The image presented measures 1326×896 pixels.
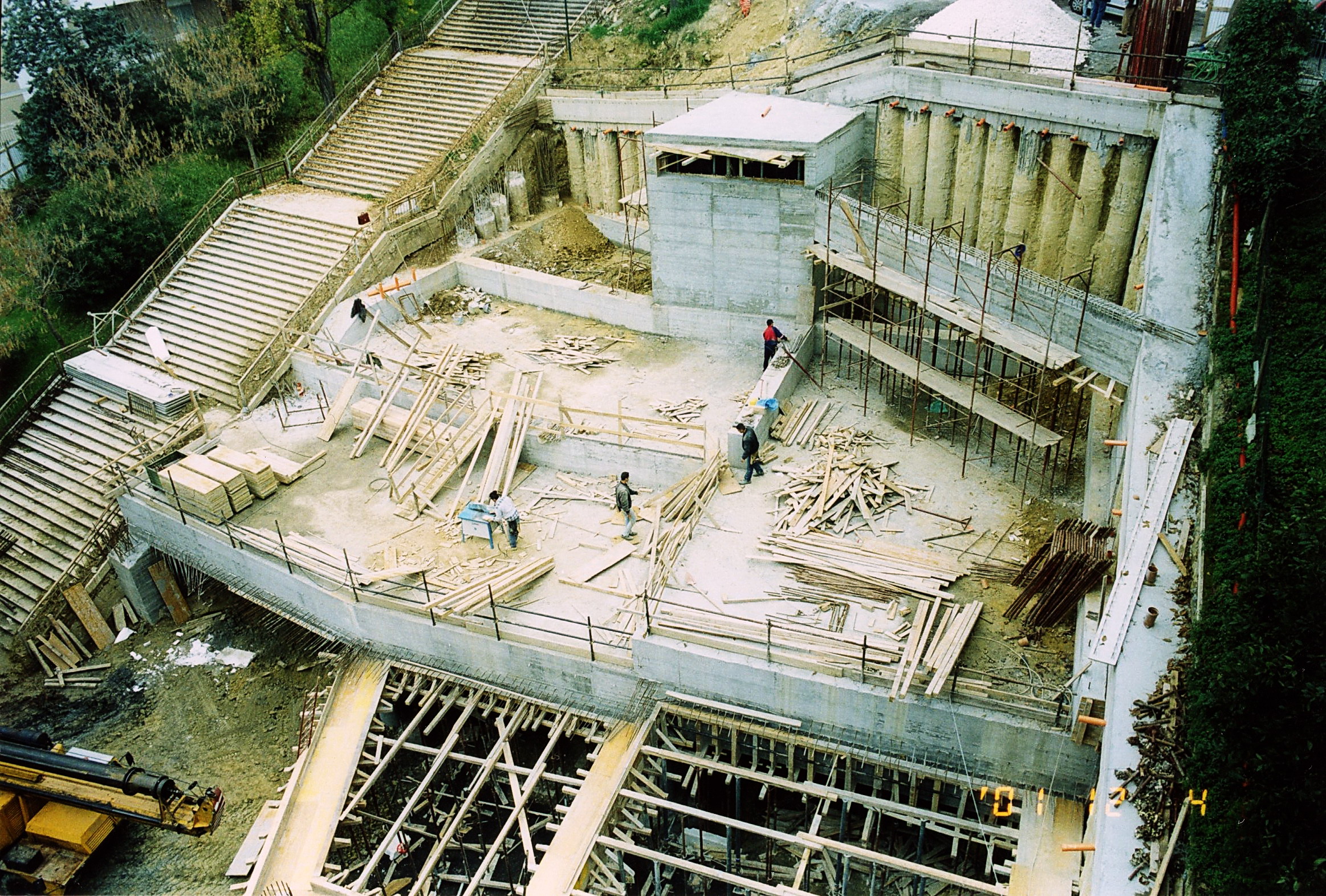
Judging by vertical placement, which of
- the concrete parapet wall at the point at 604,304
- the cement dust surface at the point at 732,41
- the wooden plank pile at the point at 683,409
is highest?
the cement dust surface at the point at 732,41

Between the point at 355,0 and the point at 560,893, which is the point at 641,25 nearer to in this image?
the point at 355,0

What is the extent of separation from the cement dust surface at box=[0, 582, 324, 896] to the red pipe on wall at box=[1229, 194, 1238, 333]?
55.7ft

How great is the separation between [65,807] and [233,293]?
14.7 m

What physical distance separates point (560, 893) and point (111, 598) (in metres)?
14.0

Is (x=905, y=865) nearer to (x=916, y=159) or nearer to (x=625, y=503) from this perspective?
(x=625, y=503)

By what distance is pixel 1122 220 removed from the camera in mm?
19000

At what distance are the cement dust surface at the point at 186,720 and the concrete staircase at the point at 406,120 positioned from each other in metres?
14.0

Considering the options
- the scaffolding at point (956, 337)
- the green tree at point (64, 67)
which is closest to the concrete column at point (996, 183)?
the scaffolding at point (956, 337)

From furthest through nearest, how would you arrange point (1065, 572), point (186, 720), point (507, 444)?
1. point (507, 444)
2. point (186, 720)
3. point (1065, 572)

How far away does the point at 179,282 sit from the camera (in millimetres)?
26891

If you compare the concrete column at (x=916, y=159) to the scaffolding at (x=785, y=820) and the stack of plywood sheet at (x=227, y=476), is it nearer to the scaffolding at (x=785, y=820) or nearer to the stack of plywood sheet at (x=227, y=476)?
the scaffolding at (x=785, y=820)

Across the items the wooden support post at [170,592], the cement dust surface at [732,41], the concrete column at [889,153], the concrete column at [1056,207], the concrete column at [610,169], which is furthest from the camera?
the concrete column at [610,169]

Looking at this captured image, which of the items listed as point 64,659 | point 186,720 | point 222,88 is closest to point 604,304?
point 186,720

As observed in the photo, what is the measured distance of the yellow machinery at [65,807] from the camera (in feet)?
47.9
